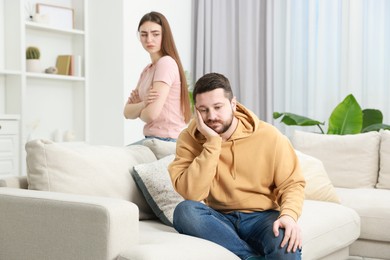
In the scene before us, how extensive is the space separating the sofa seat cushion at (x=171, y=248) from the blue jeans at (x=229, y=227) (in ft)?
0.15

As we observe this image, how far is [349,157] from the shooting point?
4129 mm

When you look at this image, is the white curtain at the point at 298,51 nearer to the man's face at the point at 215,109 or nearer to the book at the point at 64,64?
the book at the point at 64,64

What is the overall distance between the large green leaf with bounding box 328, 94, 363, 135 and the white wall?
1.79 metres

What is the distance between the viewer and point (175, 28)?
242 inches

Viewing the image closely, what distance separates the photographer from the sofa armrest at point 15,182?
2.59m

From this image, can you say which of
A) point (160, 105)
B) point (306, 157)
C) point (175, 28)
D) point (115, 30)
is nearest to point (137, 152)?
point (160, 105)

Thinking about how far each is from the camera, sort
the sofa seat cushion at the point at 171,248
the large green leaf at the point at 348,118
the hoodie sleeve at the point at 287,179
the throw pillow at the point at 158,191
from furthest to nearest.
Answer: the large green leaf at the point at 348,118, the throw pillow at the point at 158,191, the hoodie sleeve at the point at 287,179, the sofa seat cushion at the point at 171,248

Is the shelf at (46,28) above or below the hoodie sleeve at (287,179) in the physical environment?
above

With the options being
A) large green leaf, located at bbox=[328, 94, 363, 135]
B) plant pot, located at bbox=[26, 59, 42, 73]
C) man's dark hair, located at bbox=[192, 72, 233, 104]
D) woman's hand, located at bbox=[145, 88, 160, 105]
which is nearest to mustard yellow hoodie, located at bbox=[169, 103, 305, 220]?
man's dark hair, located at bbox=[192, 72, 233, 104]

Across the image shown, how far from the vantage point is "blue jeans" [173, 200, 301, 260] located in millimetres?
2377

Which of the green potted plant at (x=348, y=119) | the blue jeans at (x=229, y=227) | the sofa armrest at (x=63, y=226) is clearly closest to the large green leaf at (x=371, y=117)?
the green potted plant at (x=348, y=119)

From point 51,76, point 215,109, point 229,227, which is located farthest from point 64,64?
point 229,227

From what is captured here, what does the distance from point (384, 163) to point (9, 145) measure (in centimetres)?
274

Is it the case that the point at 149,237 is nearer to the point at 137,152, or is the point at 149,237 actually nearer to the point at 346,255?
the point at 137,152
